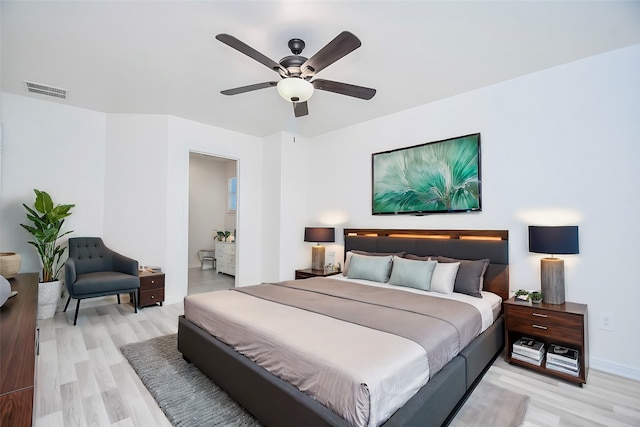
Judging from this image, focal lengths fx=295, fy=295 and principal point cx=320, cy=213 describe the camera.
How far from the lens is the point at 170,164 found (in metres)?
4.44

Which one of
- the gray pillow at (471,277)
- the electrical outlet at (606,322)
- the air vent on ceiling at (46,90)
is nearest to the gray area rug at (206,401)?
the gray pillow at (471,277)

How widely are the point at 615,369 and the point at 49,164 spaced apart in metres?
6.56

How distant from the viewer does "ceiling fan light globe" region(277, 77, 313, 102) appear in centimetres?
231

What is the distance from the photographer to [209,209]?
816 centimetres

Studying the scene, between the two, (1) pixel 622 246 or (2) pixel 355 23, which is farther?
(1) pixel 622 246

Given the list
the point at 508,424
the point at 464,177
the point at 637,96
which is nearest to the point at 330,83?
the point at 464,177

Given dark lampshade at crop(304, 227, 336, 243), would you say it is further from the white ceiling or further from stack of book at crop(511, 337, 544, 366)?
stack of book at crop(511, 337, 544, 366)

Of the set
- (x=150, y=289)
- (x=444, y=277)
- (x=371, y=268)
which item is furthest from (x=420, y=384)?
(x=150, y=289)

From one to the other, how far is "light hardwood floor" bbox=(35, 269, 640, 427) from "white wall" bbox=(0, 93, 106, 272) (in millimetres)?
1519

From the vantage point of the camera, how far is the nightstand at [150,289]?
13.1 ft

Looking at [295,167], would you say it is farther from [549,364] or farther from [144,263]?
[549,364]

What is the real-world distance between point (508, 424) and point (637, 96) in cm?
281

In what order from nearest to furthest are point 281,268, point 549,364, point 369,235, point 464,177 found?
point 549,364, point 464,177, point 369,235, point 281,268

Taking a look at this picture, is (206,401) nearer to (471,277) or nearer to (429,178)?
(471,277)
